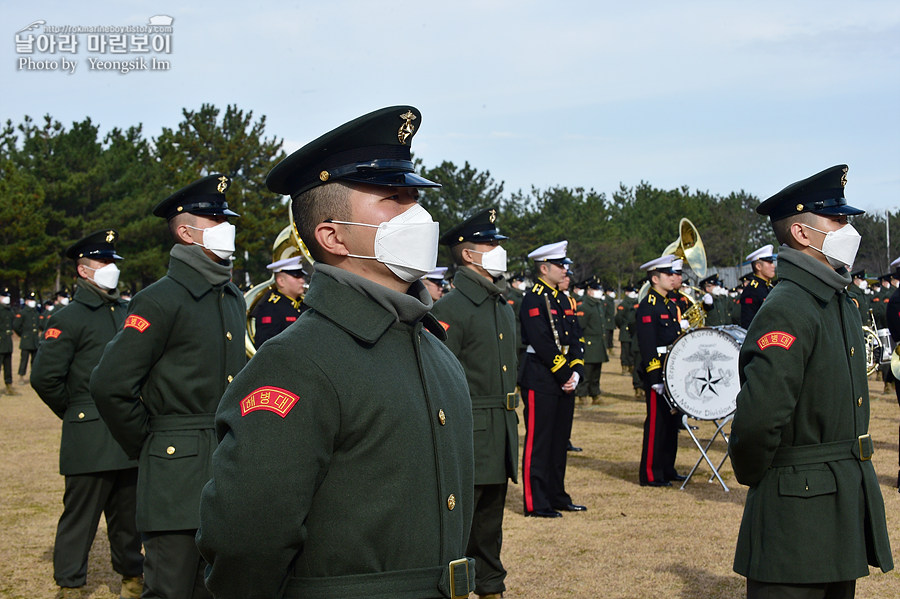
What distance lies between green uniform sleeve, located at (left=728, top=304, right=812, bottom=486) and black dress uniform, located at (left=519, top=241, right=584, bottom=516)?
15.3 ft

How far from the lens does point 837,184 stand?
4.55 metres

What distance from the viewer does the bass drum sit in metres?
9.48

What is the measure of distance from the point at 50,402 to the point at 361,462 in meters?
5.05

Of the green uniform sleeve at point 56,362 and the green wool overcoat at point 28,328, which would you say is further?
the green wool overcoat at point 28,328

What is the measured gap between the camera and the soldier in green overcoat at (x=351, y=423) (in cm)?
219

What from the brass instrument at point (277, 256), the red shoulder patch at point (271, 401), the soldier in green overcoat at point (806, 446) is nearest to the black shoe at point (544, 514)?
the brass instrument at point (277, 256)

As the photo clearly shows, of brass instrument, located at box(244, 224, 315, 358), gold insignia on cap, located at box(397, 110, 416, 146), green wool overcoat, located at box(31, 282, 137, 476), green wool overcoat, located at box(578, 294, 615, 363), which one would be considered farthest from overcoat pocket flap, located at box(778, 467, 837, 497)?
green wool overcoat, located at box(578, 294, 615, 363)

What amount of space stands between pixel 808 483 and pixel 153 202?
48753mm

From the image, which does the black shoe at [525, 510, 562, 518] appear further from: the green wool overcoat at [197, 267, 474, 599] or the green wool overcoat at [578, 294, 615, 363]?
the green wool overcoat at [578, 294, 615, 363]

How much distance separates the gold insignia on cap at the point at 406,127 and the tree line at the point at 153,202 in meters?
39.4

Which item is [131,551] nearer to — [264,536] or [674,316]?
[264,536]

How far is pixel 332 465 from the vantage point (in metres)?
2.29

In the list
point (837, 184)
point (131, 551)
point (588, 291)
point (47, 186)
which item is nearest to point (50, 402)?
point (131, 551)

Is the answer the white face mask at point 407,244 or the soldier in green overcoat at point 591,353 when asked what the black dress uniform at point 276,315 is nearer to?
the soldier in green overcoat at point 591,353
